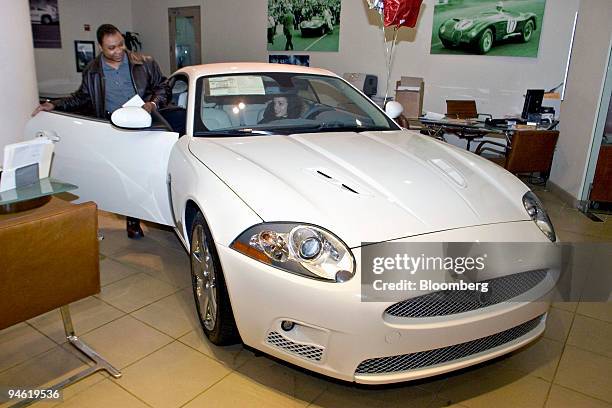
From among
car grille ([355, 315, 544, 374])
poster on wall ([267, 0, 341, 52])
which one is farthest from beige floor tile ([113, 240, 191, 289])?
poster on wall ([267, 0, 341, 52])

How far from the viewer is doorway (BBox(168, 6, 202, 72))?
31.0 feet

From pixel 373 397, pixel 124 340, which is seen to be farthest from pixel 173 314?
pixel 373 397

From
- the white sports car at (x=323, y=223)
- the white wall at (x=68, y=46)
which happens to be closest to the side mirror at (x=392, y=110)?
the white sports car at (x=323, y=223)

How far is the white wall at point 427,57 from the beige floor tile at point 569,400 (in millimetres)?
4946

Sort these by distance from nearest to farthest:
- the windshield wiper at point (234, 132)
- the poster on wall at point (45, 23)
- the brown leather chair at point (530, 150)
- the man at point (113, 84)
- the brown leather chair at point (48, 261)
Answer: the brown leather chair at point (48, 261)
the windshield wiper at point (234, 132)
the man at point (113, 84)
the brown leather chair at point (530, 150)
the poster on wall at point (45, 23)

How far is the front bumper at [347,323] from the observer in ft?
4.68

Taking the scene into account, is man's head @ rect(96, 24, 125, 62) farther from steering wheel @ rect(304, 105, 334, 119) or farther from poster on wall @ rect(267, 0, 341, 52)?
poster on wall @ rect(267, 0, 341, 52)

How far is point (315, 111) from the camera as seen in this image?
2.65m

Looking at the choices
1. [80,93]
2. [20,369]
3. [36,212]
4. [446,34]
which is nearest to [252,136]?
[36,212]

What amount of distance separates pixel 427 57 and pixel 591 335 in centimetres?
506

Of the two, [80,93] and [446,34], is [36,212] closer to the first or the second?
[80,93]

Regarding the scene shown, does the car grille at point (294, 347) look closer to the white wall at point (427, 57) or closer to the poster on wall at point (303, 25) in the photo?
the white wall at point (427, 57)

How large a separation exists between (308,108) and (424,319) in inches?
60.3

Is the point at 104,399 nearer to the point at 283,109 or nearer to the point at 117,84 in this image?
the point at 283,109
